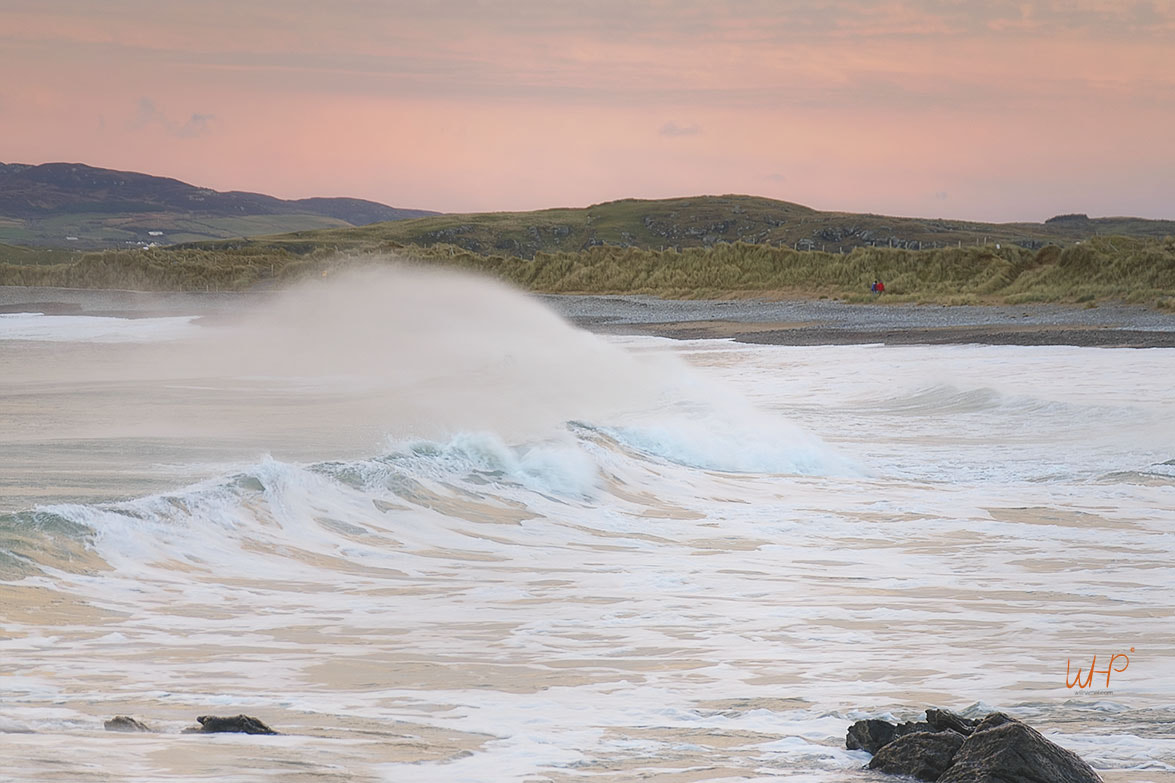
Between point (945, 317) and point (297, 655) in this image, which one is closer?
point (297, 655)

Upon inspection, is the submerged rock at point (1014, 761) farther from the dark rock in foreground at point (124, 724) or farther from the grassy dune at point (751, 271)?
the grassy dune at point (751, 271)

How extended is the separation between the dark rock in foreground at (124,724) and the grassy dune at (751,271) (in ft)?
118

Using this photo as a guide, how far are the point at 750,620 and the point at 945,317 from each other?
34568 mm

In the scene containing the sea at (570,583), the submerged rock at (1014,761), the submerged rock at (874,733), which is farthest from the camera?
the sea at (570,583)

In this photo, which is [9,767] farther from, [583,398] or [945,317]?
[945,317]

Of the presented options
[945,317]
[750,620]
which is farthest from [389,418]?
[945,317]

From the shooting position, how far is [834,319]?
137ft

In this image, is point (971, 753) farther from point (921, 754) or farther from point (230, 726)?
point (230, 726)

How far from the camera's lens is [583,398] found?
2031 centimetres

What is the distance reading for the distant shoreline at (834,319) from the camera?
1272 inches

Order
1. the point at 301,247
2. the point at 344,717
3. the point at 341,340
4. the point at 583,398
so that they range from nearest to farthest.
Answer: the point at 344,717, the point at 583,398, the point at 341,340, the point at 301,247

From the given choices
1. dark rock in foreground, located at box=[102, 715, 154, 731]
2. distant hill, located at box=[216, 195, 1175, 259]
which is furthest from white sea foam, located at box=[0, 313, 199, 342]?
distant hill, located at box=[216, 195, 1175, 259]

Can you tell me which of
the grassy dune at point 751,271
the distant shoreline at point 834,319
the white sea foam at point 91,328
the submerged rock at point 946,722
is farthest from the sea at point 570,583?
the grassy dune at point 751,271

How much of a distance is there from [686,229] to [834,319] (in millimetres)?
119635
